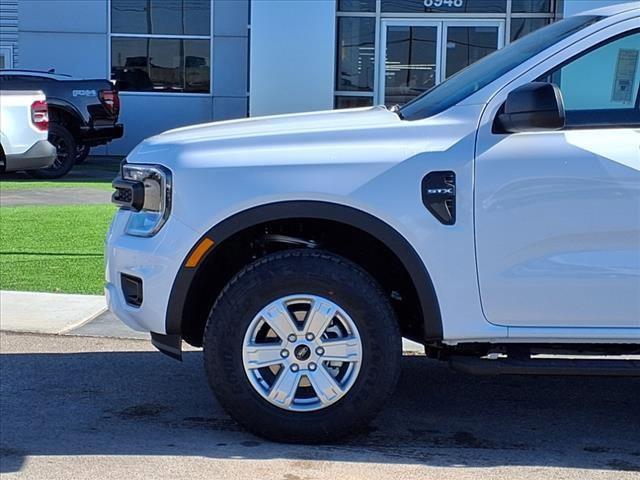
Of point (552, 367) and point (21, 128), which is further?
point (21, 128)

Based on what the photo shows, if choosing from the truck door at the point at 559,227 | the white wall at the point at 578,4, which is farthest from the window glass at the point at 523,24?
the truck door at the point at 559,227

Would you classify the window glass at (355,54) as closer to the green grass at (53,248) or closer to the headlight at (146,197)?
the green grass at (53,248)

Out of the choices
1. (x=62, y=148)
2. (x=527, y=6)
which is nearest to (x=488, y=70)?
(x=62, y=148)

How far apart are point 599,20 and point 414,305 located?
162 cm

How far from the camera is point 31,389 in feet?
18.9

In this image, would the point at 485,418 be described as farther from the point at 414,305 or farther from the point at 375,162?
the point at 375,162

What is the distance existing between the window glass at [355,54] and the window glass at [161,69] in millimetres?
4333

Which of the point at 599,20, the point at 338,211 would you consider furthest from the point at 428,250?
the point at 599,20

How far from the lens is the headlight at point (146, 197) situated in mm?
4668

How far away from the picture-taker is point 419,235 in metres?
4.49

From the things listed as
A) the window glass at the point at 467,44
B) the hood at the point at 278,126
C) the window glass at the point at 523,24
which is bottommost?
the hood at the point at 278,126

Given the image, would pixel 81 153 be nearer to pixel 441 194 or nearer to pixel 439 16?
pixel 439 16

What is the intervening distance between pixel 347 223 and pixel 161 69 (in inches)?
704

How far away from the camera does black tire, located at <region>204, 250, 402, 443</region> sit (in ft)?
15.0
